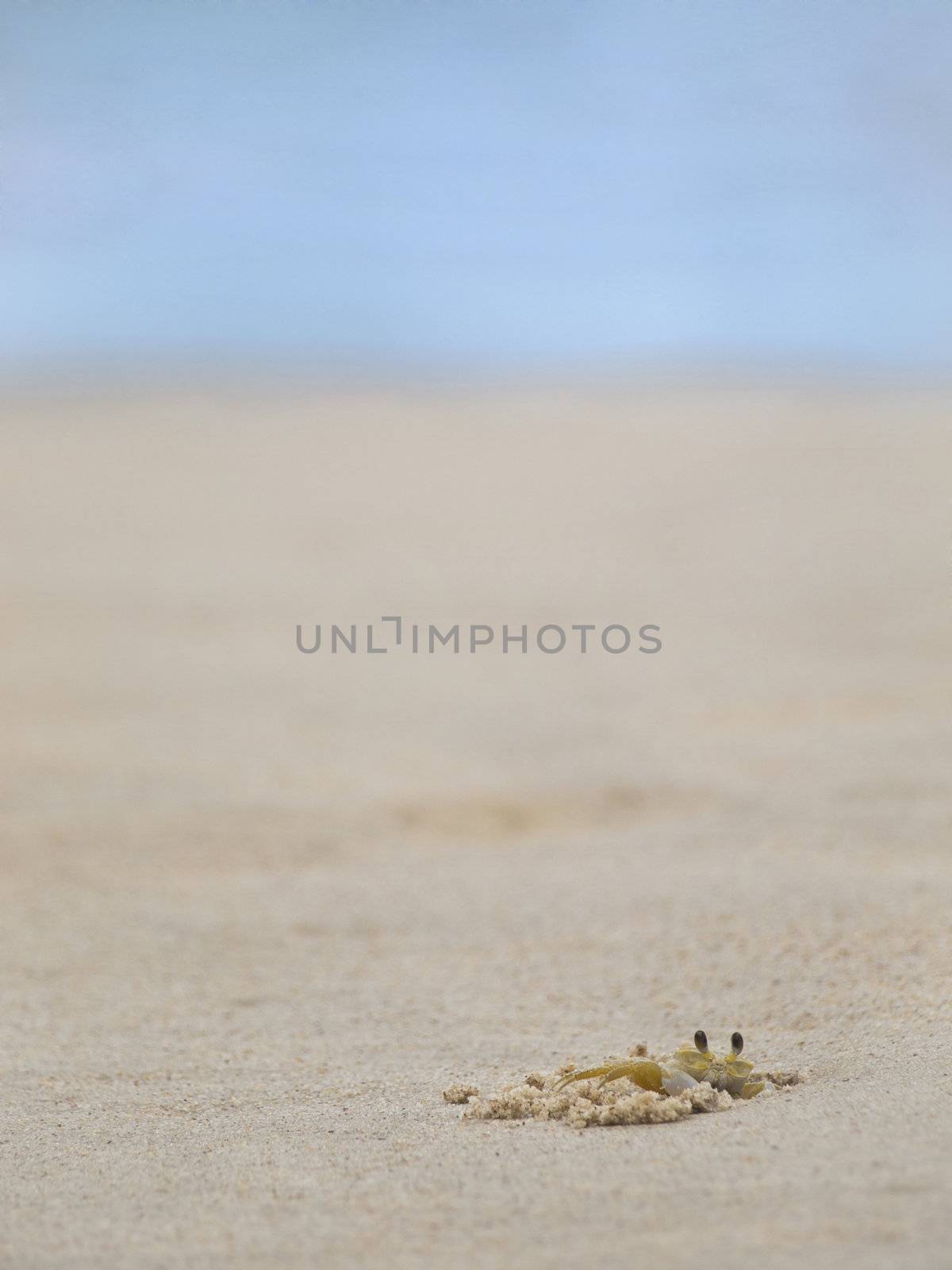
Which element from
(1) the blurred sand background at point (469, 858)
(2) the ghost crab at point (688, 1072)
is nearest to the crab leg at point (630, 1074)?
(2) the ghost crab at point (688, 1072)

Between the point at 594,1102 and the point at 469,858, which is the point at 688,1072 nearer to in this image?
the point at 594,1102

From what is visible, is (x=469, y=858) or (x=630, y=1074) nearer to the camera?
(x=630, y=1074)

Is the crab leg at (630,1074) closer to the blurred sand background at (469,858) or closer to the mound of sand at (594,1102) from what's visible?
the mound of sand at (594,1102)

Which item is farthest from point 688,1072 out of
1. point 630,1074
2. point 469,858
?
point 469,858

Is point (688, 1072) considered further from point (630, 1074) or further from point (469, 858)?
point (469, 858)

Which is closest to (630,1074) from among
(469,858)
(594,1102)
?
(594,1102)

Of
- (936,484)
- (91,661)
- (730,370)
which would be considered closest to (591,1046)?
(91,661)
